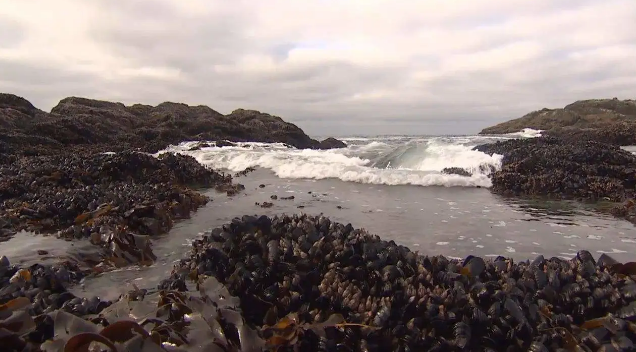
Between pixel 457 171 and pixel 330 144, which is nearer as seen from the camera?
pixel 457 171

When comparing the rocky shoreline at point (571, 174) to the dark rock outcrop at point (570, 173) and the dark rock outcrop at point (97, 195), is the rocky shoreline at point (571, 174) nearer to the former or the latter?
the dark rock outcrop at point (570, 173)

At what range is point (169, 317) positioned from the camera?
2574mm

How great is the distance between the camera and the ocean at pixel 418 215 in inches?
187

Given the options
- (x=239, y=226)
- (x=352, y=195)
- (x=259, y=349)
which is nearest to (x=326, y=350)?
(x=259, y=349)

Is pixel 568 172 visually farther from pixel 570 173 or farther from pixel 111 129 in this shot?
pixel 111 129

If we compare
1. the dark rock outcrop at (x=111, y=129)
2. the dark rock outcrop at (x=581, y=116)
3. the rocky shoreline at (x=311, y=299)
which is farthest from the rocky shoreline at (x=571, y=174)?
the dark rock outcrop at (x=581, y=116)

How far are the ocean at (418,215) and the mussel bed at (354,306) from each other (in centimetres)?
105

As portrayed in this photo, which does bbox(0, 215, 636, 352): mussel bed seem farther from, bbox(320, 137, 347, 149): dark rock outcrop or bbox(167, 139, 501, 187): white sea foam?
bbox(320, 137, 347, 149): dark rock outcrop

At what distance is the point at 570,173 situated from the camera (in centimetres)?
935

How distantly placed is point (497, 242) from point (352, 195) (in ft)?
13.4

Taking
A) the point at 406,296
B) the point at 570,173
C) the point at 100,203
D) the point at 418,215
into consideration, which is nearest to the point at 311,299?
the point at 406,296

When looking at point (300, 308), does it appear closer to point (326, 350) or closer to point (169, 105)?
point (326, 350)

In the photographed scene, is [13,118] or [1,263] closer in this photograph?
[1,263]

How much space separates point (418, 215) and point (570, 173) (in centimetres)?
496
